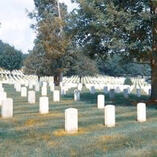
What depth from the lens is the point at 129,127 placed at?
496 inches

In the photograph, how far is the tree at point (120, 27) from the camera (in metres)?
19.0

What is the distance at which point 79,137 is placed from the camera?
11.1 meters

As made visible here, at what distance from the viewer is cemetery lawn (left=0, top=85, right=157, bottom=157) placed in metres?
9.28

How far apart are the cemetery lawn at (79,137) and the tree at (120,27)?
488 centimetres

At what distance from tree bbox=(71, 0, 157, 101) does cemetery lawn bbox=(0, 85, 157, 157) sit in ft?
16.0

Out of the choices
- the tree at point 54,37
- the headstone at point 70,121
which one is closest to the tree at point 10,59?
the tree at point 54,37

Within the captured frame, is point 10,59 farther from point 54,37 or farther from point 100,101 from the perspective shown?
point 100,101

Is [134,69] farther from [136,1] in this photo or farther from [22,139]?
[22,139]

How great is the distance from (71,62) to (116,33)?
2542cm

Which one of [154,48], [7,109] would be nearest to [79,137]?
[7,109]

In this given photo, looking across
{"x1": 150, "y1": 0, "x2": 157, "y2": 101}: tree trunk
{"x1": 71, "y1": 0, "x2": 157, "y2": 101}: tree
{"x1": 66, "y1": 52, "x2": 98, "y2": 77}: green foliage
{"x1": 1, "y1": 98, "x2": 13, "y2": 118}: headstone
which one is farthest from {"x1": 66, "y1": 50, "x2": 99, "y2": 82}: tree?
{"x1": 1, "y1": 98, "x2": 13, "y2": 118}: headstone

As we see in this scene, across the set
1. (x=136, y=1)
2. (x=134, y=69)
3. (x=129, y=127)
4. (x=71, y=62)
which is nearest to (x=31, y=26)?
(x=71, y=62)

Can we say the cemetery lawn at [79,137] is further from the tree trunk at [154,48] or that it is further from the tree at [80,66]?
the tree at [80,66]

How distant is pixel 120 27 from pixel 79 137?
910 centimetres
